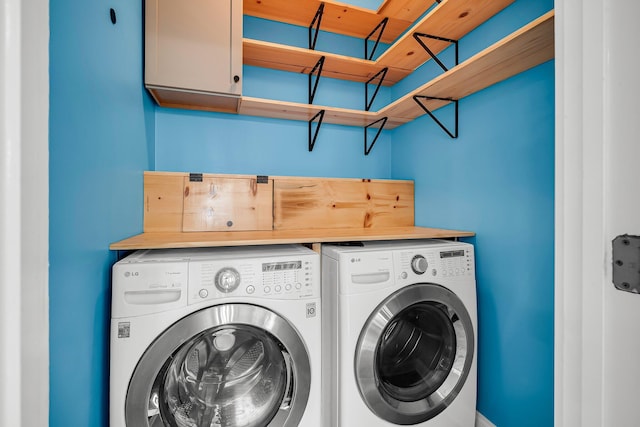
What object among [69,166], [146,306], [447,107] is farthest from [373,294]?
[447,107]

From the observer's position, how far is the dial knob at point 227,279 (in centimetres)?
113

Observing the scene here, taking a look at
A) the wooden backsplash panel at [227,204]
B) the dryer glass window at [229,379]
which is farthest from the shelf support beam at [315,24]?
the dryer glass window at [229,379]

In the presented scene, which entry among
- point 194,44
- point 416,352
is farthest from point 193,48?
point 416,352

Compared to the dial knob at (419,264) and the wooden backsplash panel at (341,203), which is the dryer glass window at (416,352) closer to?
the dial knob at (419,264)

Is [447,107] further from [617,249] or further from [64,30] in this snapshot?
[64,30]

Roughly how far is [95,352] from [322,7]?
87.0 inches

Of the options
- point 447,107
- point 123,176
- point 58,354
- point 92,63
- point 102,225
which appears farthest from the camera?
point 447,107

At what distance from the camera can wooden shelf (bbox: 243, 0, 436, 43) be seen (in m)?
1.91

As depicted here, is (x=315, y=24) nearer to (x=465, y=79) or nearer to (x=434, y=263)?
(x=465, y=79)

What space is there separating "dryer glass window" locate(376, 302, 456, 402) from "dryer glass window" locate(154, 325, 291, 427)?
0.50 meters

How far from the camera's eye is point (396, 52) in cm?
187

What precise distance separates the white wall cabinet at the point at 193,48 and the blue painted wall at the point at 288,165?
10 cm

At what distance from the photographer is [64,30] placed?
29.7 inches

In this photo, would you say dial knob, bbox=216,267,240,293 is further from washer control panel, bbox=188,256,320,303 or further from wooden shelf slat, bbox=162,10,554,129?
wooden shelf slat, bbox=162,10,554,129
